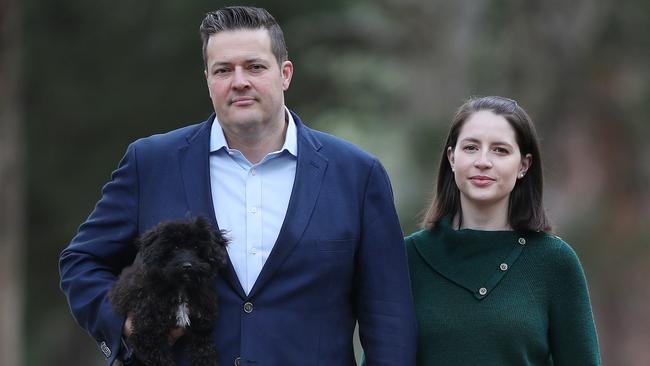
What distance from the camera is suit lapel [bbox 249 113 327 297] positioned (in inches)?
204

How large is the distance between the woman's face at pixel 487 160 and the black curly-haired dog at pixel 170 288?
1.18 meters

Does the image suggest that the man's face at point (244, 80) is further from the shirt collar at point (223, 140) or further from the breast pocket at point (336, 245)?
the breast pocket at point (336, 245)

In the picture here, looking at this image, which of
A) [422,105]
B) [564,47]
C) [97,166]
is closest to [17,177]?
[97,166]

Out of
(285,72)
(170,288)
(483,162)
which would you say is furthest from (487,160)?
(170,288)

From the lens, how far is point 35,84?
63.6 feet

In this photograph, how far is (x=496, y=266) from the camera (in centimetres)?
549

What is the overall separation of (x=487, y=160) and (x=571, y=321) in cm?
78

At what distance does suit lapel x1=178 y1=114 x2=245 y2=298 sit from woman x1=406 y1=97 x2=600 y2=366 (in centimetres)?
93

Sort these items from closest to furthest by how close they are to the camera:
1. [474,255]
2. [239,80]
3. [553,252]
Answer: [239,80] → [553,252] → [474,255]

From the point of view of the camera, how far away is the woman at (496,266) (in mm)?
5367

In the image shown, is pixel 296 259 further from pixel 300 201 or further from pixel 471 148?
pixel 471 148

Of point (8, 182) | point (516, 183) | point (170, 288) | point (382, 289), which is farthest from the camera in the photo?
point (8, 182)

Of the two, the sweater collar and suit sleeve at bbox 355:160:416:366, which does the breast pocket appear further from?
the sweater collar

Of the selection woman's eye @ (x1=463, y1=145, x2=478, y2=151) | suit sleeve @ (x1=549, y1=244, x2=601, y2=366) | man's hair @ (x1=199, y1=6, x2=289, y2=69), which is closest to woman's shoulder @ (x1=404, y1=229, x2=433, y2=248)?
woman's eye @ (x1=463, y1=145, x2=478, y2=151)
